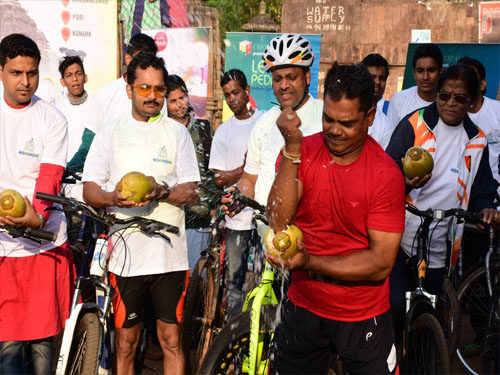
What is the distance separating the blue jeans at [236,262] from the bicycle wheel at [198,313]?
381mm

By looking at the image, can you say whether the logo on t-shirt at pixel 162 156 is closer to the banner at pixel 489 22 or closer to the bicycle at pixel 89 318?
the bicycle at pixel 89 318

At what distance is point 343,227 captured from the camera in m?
3.49

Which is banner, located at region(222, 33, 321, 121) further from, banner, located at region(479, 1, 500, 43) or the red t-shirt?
the red t-shirt

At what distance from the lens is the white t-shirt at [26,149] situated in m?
4.54

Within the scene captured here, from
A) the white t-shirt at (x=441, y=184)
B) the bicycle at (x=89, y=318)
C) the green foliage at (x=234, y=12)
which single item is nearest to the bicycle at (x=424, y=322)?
the white t-shirt at (x=441, y=184)

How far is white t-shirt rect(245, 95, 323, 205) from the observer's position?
194 inches

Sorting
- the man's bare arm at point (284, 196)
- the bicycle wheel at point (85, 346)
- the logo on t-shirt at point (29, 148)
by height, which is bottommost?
the bicycle wheel at point (85, 346)

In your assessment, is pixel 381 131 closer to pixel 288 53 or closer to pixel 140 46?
pixel 288 53

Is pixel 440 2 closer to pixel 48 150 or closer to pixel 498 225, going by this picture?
pixel 498 225

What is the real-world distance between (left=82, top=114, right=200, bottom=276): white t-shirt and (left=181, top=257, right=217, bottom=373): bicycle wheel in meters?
1.18

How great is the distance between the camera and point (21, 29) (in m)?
14.6

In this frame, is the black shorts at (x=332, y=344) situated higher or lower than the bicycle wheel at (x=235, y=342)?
higher

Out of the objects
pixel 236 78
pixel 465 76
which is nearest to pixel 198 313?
pixel 236 78

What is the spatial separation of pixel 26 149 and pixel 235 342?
6.65ft
